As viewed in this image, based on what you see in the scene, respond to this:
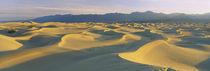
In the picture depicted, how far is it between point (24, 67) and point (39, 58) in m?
0.40

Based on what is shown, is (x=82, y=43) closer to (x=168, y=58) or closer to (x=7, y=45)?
(x=7, y=45)

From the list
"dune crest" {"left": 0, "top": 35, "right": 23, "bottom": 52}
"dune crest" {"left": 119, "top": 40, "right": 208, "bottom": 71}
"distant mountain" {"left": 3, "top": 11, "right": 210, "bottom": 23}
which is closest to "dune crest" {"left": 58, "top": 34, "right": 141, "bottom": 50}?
"dune crest" {"left": 0, "top": 35, "right": 23, "bottom": 52}

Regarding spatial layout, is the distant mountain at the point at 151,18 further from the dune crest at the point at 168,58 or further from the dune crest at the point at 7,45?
the dune crest at the point at 7,45

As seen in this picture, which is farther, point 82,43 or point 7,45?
point 82,43

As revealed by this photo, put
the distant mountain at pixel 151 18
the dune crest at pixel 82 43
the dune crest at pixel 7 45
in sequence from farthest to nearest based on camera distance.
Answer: the distant mountain at pixel 151 18
the dune crest at pixel 82 43
the dune crest at pixel 7 45

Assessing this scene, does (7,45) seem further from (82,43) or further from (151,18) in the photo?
(151,18)

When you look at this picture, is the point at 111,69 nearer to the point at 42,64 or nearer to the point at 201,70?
the point at 42,64

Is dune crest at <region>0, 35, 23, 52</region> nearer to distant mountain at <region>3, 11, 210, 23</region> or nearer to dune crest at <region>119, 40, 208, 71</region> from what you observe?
dune crest at <region>119, 40, 208, 71</region>

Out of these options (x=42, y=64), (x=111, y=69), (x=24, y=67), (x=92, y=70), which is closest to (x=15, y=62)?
(x=24, y=67)

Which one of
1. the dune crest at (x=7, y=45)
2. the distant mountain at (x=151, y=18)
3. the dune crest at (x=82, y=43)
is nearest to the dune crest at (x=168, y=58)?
the dune crest at (x=82, y=43)

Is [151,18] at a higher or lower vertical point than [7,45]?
lower

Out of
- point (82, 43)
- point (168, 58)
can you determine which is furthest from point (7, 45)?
point (168, 58)

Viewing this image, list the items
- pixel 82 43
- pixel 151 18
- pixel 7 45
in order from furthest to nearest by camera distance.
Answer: pixel 151 18 → pixel 82 43 → pixel 7 45

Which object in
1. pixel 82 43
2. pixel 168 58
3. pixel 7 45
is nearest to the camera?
pixel 168 58
